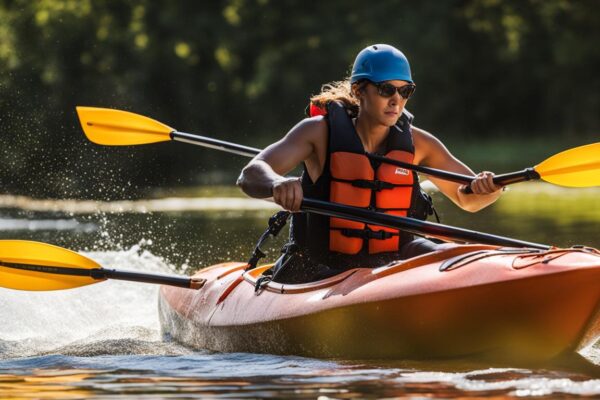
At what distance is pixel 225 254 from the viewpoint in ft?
31.4

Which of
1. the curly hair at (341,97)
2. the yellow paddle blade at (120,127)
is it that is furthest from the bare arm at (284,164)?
the yellow paddle blade at (120,127)

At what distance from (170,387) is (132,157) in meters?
17.5

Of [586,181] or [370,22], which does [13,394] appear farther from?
[370,22]

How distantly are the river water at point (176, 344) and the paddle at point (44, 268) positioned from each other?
0.31 m

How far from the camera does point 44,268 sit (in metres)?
6.36

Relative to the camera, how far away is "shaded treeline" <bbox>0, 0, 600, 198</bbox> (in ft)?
100

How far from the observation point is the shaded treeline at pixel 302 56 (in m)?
30.6

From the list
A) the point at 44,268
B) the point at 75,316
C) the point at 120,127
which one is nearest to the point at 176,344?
the point at 44,268

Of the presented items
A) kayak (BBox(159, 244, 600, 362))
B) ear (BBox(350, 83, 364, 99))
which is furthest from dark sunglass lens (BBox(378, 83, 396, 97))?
kayak (BBox(159, 244, 600, 362))

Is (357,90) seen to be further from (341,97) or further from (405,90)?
(405,90)

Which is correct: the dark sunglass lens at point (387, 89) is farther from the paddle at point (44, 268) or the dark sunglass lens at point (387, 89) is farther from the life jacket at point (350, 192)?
the paddle at point (44, 268)

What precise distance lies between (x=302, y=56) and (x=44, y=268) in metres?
26.8

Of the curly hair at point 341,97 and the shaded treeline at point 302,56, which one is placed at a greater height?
the shaded treeline at point 302,56

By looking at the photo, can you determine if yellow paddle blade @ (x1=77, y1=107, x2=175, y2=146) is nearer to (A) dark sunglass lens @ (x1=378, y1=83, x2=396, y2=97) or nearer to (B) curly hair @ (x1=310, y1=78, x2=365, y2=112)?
(B) curly hair @ (x1=310, y1=78, x2=365, y2=112)
